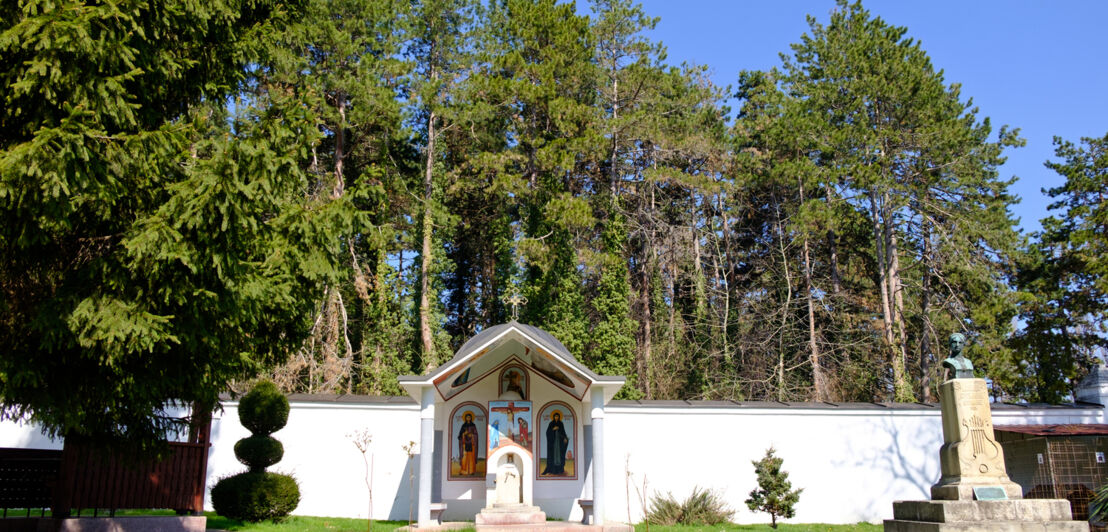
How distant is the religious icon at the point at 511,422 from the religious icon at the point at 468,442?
393 millimetres

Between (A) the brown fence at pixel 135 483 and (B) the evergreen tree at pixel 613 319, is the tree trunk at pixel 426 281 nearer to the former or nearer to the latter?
(B) the evergreen tree at pixel 613 319

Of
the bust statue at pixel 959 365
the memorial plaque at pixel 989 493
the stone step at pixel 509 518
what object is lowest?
the stone step at pixel 509 518

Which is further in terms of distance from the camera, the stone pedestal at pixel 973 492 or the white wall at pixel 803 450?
the white wall at pixel 803 450

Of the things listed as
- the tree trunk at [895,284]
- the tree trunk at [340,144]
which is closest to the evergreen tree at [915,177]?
the tree trunk at [895,284]

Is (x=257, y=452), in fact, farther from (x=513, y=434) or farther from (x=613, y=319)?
(x=613, y=319)

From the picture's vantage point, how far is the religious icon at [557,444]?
47.0 ft

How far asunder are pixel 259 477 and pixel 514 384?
4720 mm

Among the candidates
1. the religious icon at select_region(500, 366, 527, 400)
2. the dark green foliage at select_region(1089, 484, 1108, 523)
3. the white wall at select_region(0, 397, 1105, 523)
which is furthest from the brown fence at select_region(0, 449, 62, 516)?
the dark green foliage at select_region(1089, 484, 1108, 523)

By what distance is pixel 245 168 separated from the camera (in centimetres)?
681

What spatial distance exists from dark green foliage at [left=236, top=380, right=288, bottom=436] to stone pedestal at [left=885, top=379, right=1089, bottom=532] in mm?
9679

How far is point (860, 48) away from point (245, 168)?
885 inches

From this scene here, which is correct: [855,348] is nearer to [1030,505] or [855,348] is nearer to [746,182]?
[746,182]

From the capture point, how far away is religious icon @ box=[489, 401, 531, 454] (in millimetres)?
14062

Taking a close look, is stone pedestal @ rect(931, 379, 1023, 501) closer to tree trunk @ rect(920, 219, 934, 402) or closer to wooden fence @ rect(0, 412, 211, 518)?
wooden fence @ rect(0, 412, 211, 518)
